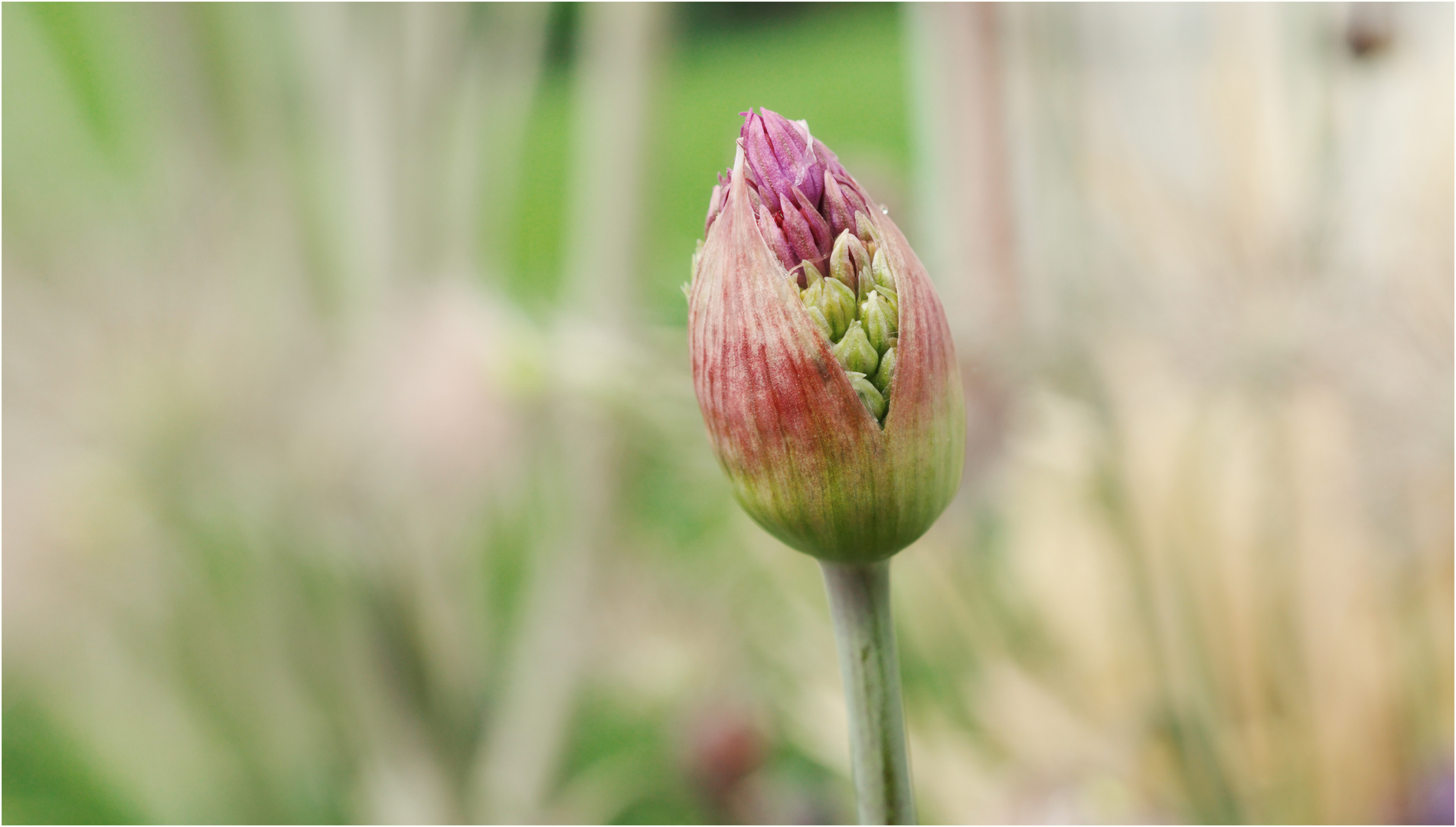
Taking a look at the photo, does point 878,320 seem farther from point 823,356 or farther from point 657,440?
point 657,440

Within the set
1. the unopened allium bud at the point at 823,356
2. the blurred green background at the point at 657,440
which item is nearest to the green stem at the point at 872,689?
the unopened allium bud at the point at 823,356

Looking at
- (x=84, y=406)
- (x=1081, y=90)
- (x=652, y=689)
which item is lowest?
(x=652, y=689)

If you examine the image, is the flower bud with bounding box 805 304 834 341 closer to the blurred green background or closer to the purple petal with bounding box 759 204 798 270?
the purple petal with bounding box 759 204 798 270

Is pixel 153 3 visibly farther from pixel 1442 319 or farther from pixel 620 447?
pixel 1442 319

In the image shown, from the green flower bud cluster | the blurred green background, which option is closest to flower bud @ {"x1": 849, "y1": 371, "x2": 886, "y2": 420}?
the green flower bud cluster

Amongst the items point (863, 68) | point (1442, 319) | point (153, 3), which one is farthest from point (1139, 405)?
point (863, 68)

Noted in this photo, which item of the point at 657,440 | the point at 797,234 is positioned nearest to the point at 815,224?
the point at 797,234

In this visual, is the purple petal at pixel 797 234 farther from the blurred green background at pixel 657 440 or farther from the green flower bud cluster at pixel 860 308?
the blurred green background at pixel 657 440

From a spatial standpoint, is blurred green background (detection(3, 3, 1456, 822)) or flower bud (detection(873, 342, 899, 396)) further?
blurred green background (detection(3, 3, 1456, 822))
